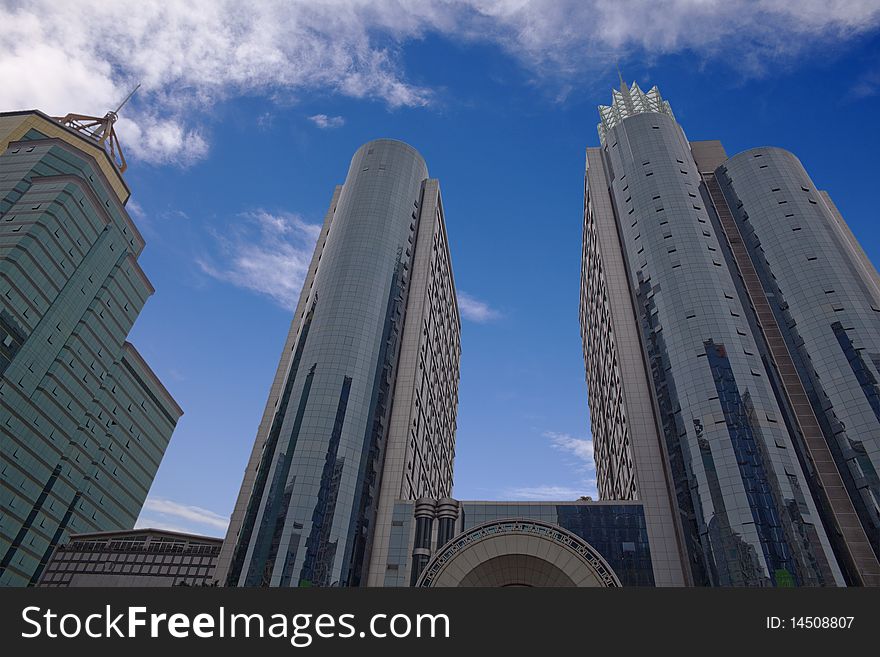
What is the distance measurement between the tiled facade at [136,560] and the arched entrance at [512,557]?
35913 mm

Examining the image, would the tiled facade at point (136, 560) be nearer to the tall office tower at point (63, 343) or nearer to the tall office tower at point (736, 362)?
the tall office tower at point (63, 343)

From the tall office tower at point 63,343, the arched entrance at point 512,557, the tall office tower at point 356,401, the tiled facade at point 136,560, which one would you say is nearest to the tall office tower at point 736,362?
the arched entrance at point 512,557

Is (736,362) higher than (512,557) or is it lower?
higher

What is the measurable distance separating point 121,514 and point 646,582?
108369mm

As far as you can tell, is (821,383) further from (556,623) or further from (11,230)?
(11,230)

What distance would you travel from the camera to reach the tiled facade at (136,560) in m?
79.4

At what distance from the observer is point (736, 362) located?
68.6m

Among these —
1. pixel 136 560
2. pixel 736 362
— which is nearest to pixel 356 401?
pixel 136 560

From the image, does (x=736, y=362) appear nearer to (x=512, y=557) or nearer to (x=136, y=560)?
(x=512, y=557)

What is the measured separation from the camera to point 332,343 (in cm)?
7750

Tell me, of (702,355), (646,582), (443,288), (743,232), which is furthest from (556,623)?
(443,288)

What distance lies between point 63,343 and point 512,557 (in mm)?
83734

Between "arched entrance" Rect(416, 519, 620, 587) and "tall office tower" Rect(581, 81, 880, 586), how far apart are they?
967 cm

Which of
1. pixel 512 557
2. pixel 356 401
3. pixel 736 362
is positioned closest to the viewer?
pixel 512 557
